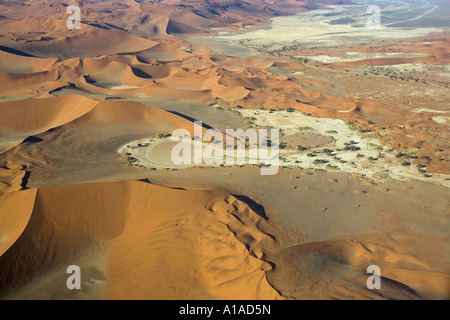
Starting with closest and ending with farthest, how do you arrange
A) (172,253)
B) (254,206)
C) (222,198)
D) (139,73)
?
(172,253), (222,198), (254,206), (139,73)

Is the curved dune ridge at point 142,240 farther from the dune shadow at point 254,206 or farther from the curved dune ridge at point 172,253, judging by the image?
the dune shadow at point 254,206

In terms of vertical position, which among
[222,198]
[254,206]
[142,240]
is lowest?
[142,240]

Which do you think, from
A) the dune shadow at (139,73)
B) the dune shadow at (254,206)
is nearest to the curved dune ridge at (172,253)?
the dune shadow at (254,206)

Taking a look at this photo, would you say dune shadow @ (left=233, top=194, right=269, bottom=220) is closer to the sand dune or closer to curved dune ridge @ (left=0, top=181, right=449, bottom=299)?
the sand dune

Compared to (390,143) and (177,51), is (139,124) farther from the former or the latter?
(177,51)

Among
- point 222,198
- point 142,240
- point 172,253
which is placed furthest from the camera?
point 222,198

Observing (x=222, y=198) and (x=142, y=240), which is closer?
(x=142, y=240)

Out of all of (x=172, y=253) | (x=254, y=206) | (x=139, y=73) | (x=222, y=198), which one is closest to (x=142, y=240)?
(x=172, y=253)

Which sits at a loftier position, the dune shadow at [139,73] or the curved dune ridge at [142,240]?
the dune shadow at [139,73]

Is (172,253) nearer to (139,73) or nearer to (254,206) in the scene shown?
(254,206)
